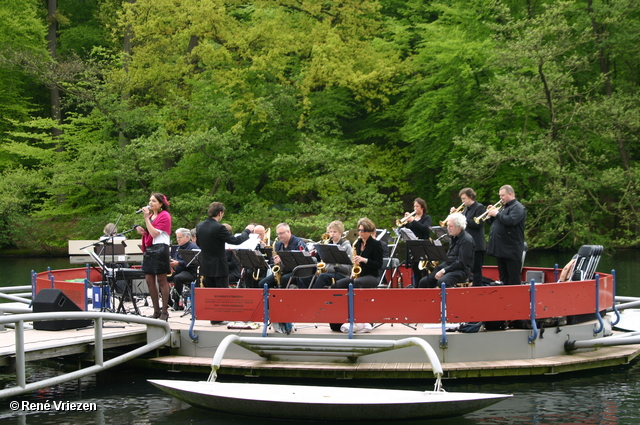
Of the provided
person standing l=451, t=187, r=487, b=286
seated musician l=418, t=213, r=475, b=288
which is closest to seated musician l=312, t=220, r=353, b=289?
seated musician l=418, t=213, r=475, b=288

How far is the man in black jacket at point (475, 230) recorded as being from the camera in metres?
11.2

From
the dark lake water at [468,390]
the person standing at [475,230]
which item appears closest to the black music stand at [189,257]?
the dark lake water at [468,390]

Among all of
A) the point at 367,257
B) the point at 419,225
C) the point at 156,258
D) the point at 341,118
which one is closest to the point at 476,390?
the point at 367,257

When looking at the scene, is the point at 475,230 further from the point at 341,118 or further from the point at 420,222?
the point at 341,118

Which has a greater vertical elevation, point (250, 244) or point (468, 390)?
point (250, 244)

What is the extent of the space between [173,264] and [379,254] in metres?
4.21

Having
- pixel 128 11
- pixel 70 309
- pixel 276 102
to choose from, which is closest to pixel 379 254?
pixel 70 309

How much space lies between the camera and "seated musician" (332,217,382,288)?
10.6 m

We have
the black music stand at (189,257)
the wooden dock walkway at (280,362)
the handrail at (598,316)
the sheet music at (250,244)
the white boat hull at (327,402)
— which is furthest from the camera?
the black music stand at (189,257)

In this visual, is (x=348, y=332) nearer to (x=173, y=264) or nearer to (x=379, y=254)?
(x=379, y=254)

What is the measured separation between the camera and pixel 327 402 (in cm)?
812

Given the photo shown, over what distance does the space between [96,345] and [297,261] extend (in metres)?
3.04

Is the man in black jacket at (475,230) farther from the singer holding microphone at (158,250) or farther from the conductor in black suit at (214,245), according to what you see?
the singer holding microphone at (158,250)

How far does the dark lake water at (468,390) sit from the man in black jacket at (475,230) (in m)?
1.70
